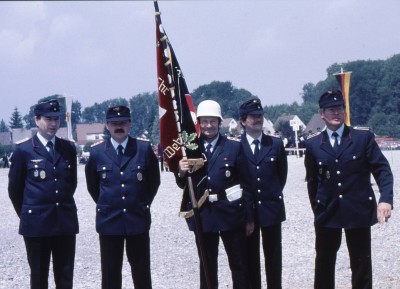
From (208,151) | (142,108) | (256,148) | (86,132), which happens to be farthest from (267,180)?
(142,108)

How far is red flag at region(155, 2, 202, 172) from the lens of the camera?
223 inches

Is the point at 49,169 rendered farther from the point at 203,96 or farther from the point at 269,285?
the point at 203,96

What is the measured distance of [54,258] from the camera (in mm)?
6039

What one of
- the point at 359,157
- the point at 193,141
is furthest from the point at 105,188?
the point at 359,157

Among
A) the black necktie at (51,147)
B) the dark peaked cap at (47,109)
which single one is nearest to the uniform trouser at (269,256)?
the black necktie at (51,147)

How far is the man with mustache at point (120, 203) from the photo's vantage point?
581cm

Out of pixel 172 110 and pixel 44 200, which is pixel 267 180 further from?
pixel 44 200

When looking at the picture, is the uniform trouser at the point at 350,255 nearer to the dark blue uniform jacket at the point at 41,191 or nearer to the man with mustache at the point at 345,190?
the man with mustache at the point at 345,190

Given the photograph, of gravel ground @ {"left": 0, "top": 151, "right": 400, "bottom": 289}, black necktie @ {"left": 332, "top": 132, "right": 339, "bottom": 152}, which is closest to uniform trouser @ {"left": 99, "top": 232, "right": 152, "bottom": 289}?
gravel ground @ {"left": 0, "top": 151, "right": 400, "bottom": 289}

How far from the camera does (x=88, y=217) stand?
1484cm

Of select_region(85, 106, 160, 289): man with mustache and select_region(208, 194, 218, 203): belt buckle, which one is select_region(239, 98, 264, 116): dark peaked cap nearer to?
select_region(208, 194, 218, 203): belt buckle

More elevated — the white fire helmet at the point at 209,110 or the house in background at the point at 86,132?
the white fire helmet at the point at 209,110

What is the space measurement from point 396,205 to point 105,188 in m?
9.67

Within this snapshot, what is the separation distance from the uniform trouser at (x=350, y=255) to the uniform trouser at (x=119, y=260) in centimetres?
159
